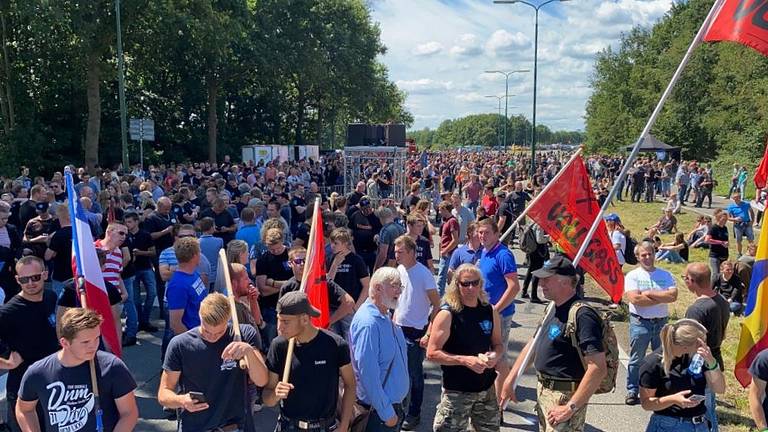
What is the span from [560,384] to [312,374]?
5.16 ft

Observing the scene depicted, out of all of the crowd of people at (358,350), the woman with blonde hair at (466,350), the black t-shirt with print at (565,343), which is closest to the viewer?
the crowd of people at (358,350)

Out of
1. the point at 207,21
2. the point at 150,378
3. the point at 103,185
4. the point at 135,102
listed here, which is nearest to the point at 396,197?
the point at 103,185

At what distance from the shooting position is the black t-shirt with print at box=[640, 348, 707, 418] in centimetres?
392

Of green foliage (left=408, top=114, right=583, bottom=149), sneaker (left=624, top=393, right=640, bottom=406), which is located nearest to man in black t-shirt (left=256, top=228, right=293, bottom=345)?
sneaker (left=624, top=393, right=640, bottom=406)

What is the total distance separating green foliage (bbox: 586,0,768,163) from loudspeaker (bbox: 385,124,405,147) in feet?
52.8

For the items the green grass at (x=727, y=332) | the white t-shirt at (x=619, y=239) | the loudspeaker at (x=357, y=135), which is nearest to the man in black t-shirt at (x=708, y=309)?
the green grass at (x=727, y=332)

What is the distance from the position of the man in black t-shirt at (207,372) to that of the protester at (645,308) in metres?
4.12

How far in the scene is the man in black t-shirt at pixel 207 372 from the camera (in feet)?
11.8

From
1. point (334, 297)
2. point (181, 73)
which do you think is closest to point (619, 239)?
point (334, 297)

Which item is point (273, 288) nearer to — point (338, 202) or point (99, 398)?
point (99, 398)

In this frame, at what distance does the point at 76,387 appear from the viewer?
3.44 meters

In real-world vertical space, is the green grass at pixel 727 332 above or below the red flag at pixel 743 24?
below

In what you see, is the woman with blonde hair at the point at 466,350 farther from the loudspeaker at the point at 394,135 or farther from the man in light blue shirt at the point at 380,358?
the loudspeaker at the point at 394,135

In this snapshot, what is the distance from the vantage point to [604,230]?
6.02 meters
